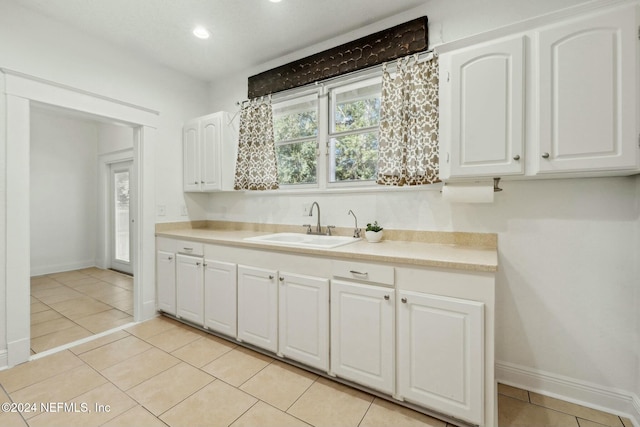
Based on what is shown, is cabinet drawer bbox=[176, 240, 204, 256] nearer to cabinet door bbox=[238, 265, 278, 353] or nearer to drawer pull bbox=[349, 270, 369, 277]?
cabinet door bbox=[238, 265, 278, 353]

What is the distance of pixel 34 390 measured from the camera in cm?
183

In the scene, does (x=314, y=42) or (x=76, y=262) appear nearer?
(x=314, y=42)

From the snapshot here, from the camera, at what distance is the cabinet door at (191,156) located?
319 cm

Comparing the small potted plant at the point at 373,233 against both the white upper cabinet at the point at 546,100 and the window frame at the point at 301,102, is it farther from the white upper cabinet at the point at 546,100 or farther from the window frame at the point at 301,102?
the window frame at the point at 301,102

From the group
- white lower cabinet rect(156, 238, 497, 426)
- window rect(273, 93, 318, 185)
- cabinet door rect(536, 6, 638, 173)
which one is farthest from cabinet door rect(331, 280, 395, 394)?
window rect(273, 93, 318, 185)

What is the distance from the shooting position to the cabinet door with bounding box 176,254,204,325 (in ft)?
8.51

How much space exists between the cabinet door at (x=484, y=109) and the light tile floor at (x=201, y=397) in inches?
57.4

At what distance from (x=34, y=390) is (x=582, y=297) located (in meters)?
3.51

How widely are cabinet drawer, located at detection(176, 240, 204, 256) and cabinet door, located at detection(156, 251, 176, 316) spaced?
5.8 inches

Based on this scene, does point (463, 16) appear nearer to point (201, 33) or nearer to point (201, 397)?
point (201, 33)

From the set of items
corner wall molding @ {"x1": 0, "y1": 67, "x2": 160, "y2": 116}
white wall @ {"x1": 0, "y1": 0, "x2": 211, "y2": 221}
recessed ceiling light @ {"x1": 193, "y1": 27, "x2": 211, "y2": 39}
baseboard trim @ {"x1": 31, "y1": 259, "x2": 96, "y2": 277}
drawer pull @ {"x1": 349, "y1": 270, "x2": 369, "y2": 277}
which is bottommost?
baseboard trim @ {"x1": 31, "y1": 259, "x2": 96, "y2": 277}

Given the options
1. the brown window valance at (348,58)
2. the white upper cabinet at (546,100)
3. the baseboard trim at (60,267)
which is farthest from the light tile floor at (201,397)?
the baseboard trim at (60,267)

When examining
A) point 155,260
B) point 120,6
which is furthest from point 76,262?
point 120,6

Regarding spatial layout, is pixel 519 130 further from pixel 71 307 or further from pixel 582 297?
pixel 71 307
